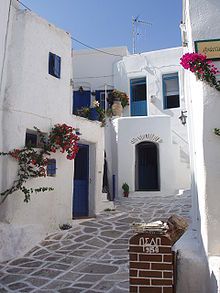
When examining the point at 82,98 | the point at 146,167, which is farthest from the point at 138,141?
the point at 82,98

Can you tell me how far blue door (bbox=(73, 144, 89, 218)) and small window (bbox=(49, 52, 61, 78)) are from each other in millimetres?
2799

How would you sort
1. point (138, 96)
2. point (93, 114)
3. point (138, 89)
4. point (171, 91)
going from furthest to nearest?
point (138, 89) < point (138, 96) < point (171, 91) < point (93, 114)

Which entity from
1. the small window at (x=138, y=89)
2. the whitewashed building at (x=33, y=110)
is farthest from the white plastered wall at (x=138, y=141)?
the whitewashed building at (x=33, y=110)

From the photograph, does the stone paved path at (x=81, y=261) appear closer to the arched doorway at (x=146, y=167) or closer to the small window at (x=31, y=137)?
the small window at (x=31, y=137)

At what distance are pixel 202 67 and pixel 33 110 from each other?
19.1 feet

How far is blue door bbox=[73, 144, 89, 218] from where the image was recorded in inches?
428

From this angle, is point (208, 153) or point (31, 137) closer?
point (208, 153)

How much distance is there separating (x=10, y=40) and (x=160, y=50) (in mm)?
10024

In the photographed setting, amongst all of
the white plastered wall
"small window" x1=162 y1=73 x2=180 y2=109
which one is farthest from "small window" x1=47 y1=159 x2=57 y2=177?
"small window" x1=162 y1=73 x2=180 y2=109

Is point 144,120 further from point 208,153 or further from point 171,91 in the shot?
point 208,153

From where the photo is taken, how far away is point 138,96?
17312mm

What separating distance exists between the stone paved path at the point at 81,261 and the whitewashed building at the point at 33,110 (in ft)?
2.05

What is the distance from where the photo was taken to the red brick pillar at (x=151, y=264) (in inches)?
149

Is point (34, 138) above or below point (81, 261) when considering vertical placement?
above
